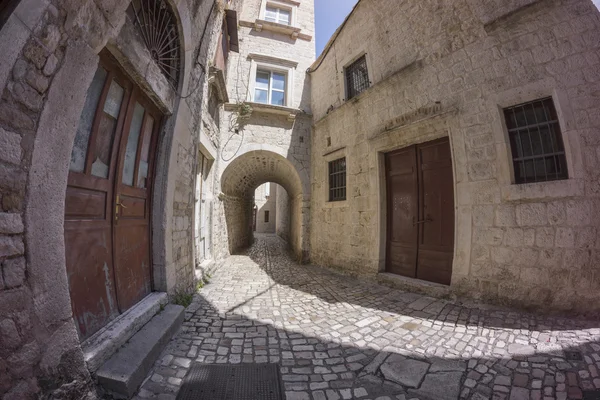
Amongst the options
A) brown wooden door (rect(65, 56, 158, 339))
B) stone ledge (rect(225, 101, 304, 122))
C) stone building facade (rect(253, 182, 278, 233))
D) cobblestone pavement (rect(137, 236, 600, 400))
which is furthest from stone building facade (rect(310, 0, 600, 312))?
stone building facade (rect(253, 182, 278, 233))

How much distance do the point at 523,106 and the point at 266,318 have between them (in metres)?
4.79

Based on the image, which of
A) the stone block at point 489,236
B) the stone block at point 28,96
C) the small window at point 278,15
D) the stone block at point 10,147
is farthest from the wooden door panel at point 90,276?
the small window at point 278,15

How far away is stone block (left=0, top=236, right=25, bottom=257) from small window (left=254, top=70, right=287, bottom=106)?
7092 millimetres

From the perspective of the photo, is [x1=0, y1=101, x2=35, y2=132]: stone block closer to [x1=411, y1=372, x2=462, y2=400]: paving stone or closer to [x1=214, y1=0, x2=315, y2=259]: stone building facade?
[x1=411, y1=372, x2=462, y2=400]: paving stone

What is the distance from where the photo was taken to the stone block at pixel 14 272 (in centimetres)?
116

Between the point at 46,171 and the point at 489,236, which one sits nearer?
the point at 46,171

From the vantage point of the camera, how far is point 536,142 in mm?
3166

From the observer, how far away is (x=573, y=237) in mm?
2773

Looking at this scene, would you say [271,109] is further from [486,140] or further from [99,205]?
[99,205]

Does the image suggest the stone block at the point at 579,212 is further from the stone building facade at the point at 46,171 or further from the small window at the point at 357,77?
the stone building facade at the point at 46,171

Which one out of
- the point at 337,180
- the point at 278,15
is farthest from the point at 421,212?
the point at 278,15

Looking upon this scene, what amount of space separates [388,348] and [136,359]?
234 cm

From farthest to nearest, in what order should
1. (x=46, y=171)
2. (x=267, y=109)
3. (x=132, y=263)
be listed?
(x=267, y=109) → (x=132, y=263) → (x=46, y=171)

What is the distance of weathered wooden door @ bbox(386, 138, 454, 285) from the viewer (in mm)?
3942
